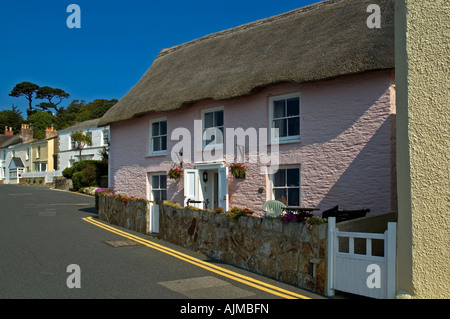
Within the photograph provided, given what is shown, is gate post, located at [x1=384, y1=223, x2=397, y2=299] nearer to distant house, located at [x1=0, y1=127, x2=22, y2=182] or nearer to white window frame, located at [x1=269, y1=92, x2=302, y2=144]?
white window frame, located at [x1=269, y1=92, x2=302, y2=144]

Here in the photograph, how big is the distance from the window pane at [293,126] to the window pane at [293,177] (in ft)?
3.56

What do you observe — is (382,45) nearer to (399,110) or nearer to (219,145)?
(399,110)

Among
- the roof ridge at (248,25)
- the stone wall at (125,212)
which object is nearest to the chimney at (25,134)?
the roof ridge at (248,25)

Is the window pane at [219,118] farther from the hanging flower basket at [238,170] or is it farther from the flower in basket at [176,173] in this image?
the flower in basket at [176,173]

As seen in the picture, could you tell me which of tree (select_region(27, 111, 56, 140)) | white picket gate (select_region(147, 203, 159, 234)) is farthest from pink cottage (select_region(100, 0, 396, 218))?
tree (select_region(27, 111, 56, 140))

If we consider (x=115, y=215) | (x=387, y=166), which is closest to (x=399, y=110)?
(x=387, y=166)

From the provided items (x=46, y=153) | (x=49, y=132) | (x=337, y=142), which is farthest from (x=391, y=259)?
(x=49, y=132)

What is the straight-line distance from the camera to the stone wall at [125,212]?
44.9 feet

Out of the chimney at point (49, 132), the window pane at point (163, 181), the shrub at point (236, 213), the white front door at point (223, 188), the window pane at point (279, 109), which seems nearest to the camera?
the shrub at point (236, 213)

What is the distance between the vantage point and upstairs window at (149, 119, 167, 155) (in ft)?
55.4

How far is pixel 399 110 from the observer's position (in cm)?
645

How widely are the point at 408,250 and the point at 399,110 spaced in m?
2.08

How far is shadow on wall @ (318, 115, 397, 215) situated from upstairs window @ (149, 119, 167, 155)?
7.79m

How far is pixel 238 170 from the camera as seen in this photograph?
1352cm
